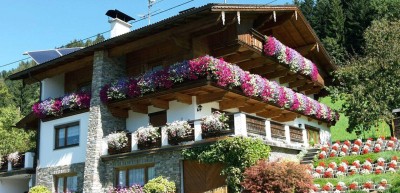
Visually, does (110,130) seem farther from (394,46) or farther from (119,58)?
(394,46)

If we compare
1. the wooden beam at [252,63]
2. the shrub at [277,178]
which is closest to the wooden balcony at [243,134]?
the shrub at [277,178]

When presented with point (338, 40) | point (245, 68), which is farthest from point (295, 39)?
point (338, 40)

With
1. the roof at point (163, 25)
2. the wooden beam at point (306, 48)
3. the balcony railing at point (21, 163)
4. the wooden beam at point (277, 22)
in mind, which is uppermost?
the wooden beam at point (277, 22)

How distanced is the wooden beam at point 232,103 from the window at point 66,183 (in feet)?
26.0

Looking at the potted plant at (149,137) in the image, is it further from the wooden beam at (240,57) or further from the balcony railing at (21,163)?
the balcony railing at (21,163)

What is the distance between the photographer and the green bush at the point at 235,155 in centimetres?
1595

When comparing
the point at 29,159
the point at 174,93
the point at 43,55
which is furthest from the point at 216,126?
the point at 43,55

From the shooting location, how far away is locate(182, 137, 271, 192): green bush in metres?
16.0

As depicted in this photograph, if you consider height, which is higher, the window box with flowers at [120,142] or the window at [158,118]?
the window at [158,118]

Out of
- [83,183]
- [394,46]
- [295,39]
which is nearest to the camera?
[83,183]

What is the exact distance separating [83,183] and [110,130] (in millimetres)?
2654

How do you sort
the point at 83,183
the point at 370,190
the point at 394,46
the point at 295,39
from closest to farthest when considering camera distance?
the point at 370,190
the point at 83,183
the point at 295,39
the point at 394,46

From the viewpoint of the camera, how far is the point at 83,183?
833 inches

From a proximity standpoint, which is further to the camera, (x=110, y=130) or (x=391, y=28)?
(x=391, y=28)
